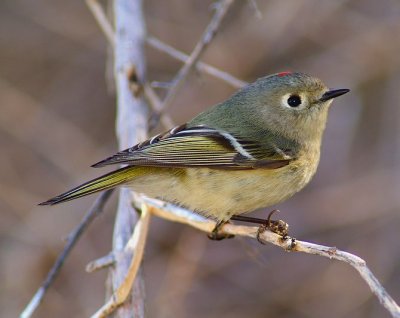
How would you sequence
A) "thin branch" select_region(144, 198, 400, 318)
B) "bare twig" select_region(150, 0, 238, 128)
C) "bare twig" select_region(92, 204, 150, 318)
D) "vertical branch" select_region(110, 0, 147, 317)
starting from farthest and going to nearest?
"bare twig" select_region(150, 0, 238, 128) < "vertical branch" select_region(110, 0, 147, 317) < "bare twig" select_region(92, 204, 150, 318) < "thin branch" select_region(144, 198, 400, 318)

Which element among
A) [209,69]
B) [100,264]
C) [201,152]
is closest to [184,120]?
[209,69]

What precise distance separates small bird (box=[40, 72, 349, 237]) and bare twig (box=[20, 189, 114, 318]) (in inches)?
9.5

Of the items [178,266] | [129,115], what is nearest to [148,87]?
[129,115]

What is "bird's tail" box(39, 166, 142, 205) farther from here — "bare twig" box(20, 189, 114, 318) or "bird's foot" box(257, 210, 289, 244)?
"bird's foot" box(257, 210, 289, 244)

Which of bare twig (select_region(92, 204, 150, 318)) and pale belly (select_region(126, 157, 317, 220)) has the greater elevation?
pale belly (select_region(126, 157, 317, 220))

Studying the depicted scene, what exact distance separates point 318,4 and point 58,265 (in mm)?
2322

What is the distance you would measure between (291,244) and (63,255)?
81 cm

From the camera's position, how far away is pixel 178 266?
360 centimetres

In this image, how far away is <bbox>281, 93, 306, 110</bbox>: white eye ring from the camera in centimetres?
243

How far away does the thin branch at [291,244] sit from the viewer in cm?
133

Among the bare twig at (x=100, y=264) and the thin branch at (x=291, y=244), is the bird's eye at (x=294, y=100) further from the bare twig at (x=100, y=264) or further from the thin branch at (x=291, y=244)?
the bare twig at (x=100, y=264)

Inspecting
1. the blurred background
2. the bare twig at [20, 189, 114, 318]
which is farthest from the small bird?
the blurred background

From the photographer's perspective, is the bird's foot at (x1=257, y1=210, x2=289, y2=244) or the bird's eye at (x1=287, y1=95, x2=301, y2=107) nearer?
the bird's foot at (x1=257, y1=210, x2=289, y2=244)

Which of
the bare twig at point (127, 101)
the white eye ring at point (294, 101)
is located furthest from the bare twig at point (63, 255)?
the white eye ring at point (294, 101)
